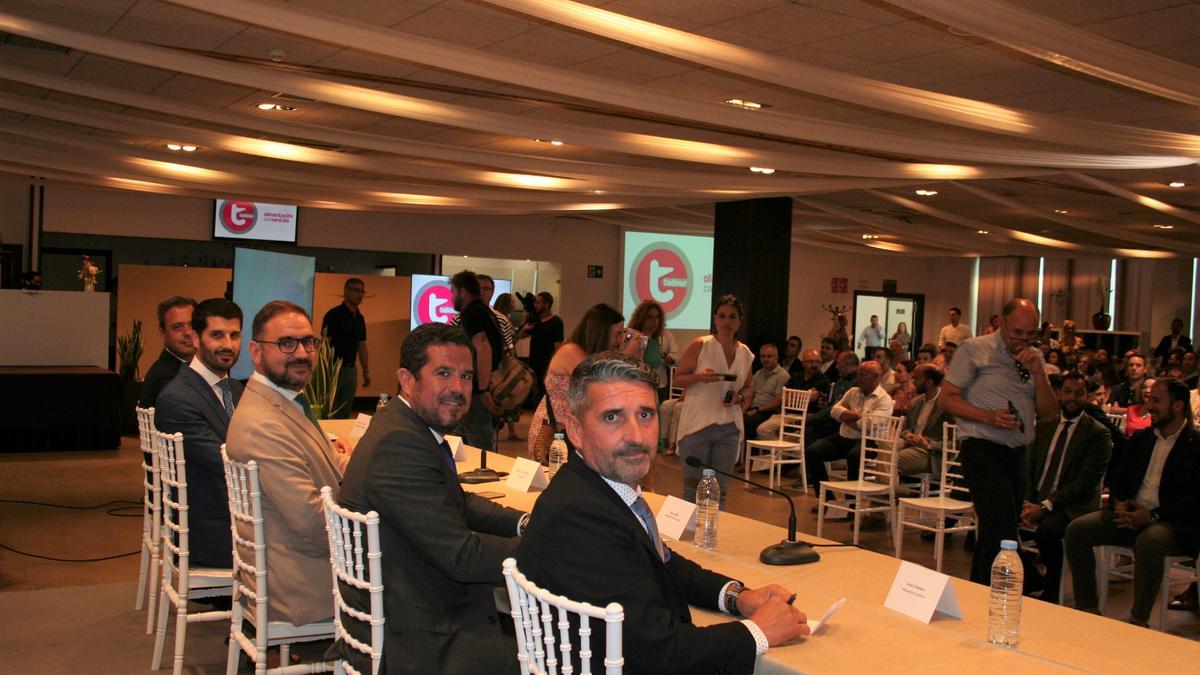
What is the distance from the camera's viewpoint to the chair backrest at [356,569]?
267 centimetres

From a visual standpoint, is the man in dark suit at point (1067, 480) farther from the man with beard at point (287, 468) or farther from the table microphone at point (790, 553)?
the man with beard at point (287, 468)

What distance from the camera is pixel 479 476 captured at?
4434 mm

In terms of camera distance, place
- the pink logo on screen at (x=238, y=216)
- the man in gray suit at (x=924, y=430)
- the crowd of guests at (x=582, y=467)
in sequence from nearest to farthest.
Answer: the crowd of guests at (x=582, y=467)
the man in gray suit at (x=924, y=430)
the pink logo on screen at (x=238, y=216)

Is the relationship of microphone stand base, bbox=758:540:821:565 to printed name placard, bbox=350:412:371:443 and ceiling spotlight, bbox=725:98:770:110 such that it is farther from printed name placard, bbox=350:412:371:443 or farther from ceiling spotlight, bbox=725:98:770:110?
ceiling spotlight, bbox=725:98:770:110

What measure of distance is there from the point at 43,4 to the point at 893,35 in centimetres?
451

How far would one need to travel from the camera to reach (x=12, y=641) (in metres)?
4.62

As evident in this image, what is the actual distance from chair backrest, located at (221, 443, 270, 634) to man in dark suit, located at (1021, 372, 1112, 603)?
3.95m

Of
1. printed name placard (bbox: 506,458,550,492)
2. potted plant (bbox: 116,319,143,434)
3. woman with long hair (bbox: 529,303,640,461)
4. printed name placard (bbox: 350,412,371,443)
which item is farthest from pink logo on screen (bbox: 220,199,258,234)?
printed name placard (bbox: 506,458,550,492)

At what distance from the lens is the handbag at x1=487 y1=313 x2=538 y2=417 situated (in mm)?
6793

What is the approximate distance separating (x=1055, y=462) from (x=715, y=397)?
1918 mm

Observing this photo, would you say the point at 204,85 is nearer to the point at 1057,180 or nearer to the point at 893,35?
the point at 893,35

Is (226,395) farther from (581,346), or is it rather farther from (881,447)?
(881,447)

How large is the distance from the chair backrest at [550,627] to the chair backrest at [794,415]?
24.7 feet

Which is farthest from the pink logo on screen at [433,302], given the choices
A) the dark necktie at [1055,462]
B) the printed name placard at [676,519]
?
the printed name placard at [676,519]
